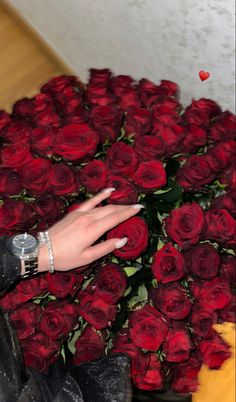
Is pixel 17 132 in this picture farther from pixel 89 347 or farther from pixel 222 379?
pixel 222 379

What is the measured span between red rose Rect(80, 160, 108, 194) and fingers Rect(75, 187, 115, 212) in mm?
12

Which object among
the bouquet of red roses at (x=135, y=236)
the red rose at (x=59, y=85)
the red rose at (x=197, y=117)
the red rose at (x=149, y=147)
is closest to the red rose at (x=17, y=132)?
the bouquet of red roses at (x=135, y=236)

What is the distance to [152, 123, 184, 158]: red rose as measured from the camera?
103 centimetres

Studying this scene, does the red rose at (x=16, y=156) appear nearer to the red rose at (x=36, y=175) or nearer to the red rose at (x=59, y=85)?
the red rose at (x=36, y=175)

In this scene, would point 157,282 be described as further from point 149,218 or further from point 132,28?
point 132,28

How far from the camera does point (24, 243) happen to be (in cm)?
96

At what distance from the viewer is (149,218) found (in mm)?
1002

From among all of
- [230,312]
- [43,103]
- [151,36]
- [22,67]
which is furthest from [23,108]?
[151,36]

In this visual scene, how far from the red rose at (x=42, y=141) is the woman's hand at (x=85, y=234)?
13 centimetres

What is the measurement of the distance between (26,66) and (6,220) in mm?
644

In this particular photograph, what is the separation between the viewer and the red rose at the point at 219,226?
941mm

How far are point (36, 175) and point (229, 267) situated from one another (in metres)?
0.40

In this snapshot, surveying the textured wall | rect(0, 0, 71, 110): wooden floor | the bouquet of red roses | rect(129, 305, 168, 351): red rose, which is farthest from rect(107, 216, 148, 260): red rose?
the textured wall

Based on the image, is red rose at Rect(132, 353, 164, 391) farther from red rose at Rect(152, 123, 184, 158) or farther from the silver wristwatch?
red rose at Rect(152, 123, 184, 158)
